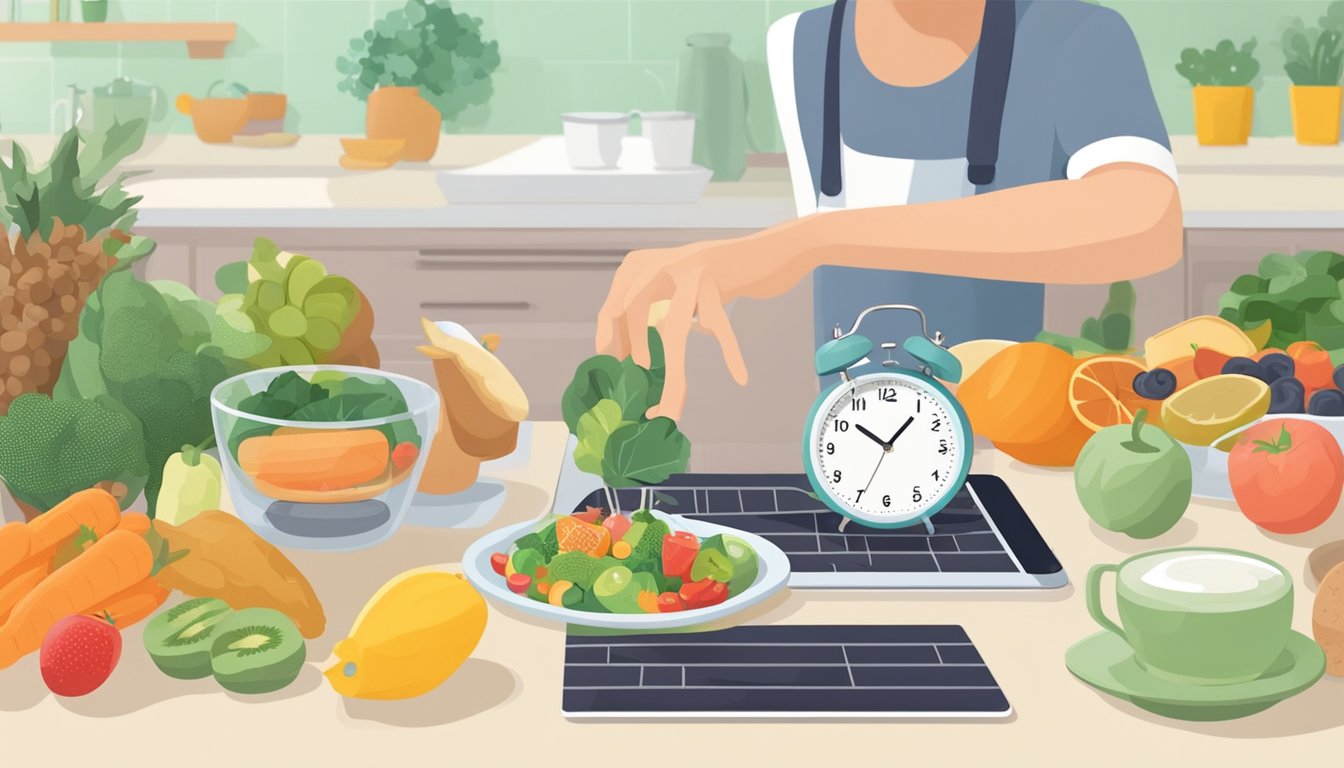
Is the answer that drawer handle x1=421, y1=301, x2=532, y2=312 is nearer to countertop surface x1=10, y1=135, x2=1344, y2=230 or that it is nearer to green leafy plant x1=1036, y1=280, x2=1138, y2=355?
countertop surface x1=10, y1=135, x2=1344, y2=230

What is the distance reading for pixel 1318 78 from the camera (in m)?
3.71

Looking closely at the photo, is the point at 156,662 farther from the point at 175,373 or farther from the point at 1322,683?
the point at 1322,683

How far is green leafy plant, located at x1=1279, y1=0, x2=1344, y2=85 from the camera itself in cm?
368

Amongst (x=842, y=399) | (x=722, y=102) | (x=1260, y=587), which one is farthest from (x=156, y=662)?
(x=722, y=102)

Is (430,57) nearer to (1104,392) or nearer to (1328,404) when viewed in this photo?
(1104,392)

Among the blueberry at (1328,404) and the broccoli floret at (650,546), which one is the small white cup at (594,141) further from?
the broccoli floret at (650,546)

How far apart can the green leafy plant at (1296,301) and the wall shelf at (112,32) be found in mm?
2975

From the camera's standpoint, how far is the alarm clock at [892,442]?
1.27 meters

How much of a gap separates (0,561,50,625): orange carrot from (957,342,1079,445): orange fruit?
35.5 inches

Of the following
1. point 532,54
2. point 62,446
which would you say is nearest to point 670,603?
point 62,446

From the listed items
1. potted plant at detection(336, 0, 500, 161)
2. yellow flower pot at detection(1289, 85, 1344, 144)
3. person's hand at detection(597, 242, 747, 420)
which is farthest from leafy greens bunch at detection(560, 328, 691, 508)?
yellow flower pot at detection(1289, 85, 1344, 144)

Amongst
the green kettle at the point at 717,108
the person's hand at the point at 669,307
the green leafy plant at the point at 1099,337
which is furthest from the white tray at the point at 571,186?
the person's hand at the point at 669,307

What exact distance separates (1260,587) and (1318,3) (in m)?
3.39

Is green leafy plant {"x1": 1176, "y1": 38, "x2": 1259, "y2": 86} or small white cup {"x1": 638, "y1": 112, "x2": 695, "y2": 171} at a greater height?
green leafy plant {"x1": 1176, "y1": 38, "x2": 1259, "y2": 86}
